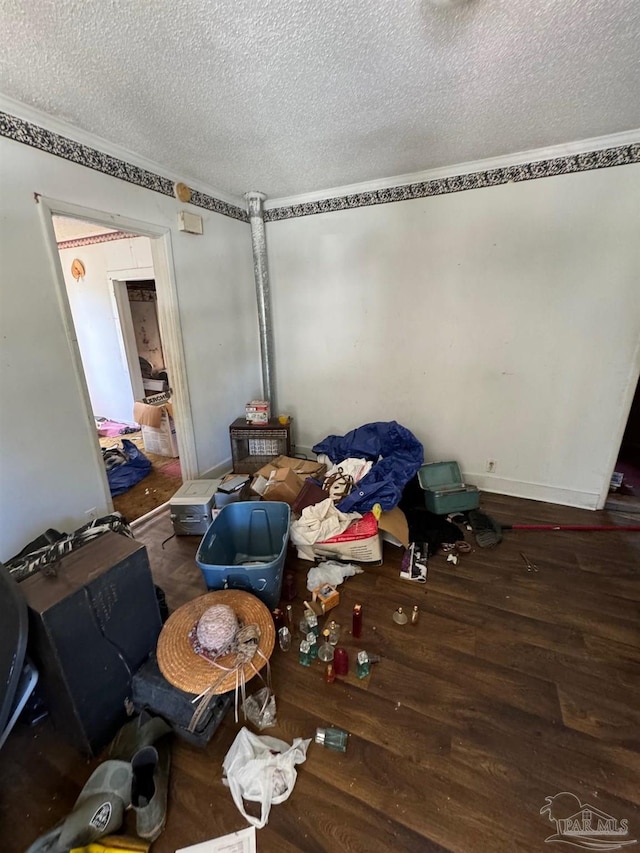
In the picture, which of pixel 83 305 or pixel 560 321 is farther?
pixel 83 305

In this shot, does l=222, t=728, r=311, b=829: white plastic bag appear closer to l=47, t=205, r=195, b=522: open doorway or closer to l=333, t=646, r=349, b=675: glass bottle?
l=333, t=646, r=349, b=675: glass bottle

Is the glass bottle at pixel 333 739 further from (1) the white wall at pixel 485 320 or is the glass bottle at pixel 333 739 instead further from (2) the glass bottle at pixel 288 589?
(1) the white wall at pixel 485 320

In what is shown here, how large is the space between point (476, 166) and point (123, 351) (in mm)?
4283

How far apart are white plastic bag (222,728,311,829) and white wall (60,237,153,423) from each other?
440cm

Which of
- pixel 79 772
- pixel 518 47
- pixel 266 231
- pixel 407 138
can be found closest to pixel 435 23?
pixel 518 47

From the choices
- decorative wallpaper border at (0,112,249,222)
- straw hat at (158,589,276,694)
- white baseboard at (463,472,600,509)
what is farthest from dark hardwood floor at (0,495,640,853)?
decorative wallpaper border at (0,112,249,222)

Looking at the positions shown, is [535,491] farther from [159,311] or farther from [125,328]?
[125,328]

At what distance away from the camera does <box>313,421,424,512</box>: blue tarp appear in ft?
7.29

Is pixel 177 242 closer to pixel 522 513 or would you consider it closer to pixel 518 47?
pixel 518 47

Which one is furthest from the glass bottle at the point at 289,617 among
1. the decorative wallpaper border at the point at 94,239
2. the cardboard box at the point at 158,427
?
the decorative wallpaper border at the point at 94,239

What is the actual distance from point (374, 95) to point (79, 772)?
9.61 feet

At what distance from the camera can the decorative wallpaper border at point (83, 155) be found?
65.5 inches

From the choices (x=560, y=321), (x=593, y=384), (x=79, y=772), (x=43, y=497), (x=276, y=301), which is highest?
(x=276, y=301)

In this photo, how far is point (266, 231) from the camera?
3.23 metres
